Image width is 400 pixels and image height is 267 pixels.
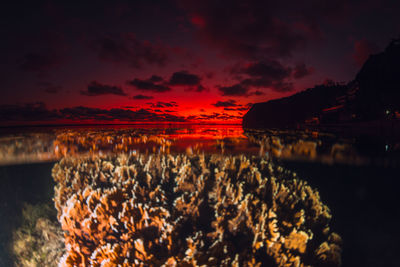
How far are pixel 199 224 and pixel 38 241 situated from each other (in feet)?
27.6

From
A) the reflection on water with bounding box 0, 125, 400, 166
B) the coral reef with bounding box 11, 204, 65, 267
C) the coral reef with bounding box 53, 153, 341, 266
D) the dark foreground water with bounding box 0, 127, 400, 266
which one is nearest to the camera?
the coral reef with bounding box 53, 153, 341, 266

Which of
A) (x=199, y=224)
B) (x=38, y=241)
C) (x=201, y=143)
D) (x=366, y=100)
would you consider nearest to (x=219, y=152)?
(x=201, y=143)

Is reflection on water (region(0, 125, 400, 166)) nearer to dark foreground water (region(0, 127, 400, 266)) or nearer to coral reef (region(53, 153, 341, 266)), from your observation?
dark foreground water (region(0, 127, 400, 266))

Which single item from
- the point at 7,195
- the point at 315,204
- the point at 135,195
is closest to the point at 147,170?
the point at 135,195

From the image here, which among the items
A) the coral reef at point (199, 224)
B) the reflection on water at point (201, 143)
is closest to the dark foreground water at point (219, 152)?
the reflection on water at point (201, 143)

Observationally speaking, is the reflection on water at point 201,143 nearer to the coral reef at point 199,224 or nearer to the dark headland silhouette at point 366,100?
the dark headland silhouette at point 366,100

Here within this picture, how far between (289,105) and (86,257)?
64.1ft

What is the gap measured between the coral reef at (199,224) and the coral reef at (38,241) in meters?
4.23

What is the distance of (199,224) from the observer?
5637 millimetres

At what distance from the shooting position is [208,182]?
663 centimetres

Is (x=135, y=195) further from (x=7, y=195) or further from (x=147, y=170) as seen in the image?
(x=7, y=195)

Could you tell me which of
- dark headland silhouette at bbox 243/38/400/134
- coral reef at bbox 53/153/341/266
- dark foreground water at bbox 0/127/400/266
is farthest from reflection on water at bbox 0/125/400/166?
coral reef at bbox 53/153/341/266

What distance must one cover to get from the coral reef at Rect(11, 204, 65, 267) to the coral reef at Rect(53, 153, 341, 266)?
423 cm

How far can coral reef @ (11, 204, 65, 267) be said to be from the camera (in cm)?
903
